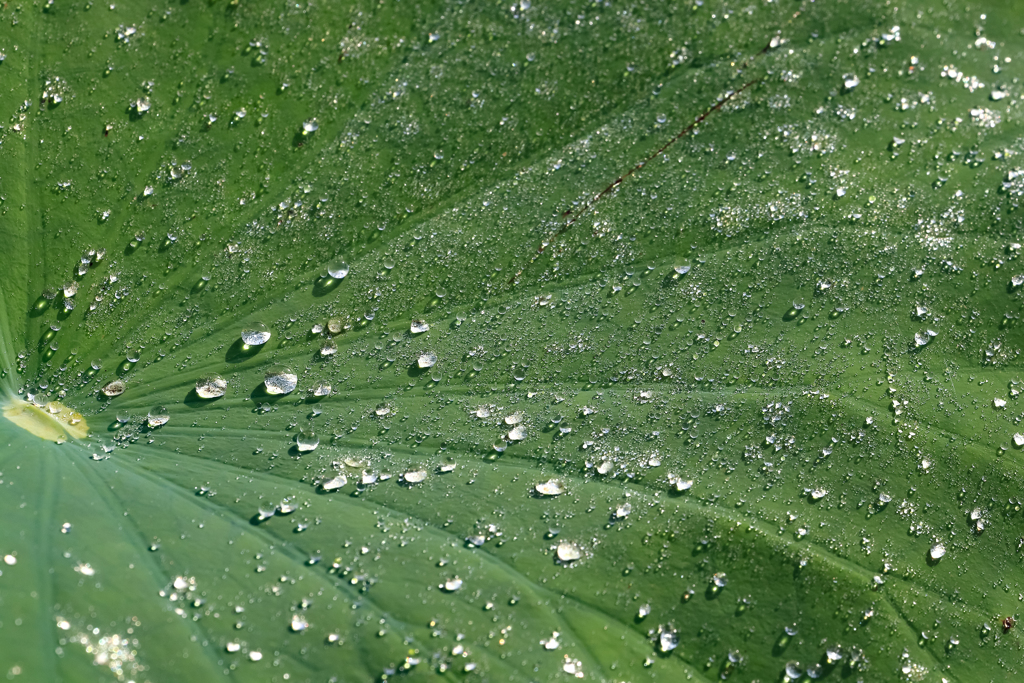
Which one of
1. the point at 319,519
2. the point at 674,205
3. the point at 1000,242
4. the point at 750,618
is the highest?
the point at 674,205

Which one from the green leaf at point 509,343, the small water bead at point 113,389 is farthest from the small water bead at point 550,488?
the small water bead at point 113,389

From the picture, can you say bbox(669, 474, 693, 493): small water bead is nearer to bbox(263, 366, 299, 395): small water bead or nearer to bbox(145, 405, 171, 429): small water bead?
bbox(263, 366, 299, 395): small water bead

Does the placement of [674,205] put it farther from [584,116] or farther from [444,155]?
[444,155]

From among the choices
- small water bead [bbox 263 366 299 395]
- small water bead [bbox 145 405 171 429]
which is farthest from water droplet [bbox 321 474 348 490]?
small water bead [bbox 145 405 171 429]

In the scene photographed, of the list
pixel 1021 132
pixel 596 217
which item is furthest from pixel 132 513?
pixel 1021 132

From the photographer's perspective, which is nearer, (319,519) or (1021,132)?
(319,519)

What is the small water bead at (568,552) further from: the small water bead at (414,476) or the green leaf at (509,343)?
the small water bead at (414,476)
